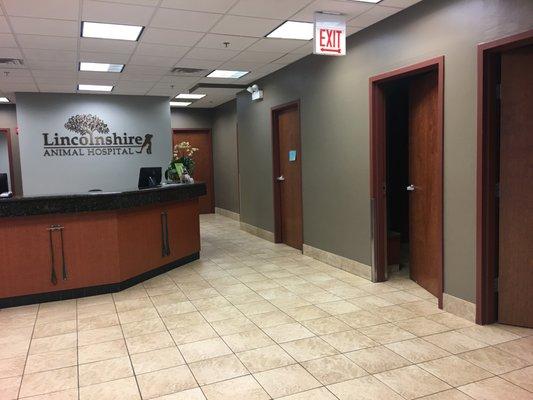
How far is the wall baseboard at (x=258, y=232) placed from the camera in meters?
7.60

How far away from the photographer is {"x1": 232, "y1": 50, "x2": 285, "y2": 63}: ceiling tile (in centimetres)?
579

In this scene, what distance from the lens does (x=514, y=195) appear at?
3441 mm

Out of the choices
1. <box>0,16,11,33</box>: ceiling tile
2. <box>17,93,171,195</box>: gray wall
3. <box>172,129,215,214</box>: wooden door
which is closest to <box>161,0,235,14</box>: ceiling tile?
<box>0,16,11,33</box>: ceiling tile

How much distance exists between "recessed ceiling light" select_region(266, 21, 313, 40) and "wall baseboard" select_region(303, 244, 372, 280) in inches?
106

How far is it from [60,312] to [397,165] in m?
5.00

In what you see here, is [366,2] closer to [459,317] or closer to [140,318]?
[459,317]

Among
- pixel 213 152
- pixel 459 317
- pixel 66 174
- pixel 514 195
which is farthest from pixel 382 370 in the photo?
pixel 213 152

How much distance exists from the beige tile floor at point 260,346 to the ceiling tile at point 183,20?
2.78 meters

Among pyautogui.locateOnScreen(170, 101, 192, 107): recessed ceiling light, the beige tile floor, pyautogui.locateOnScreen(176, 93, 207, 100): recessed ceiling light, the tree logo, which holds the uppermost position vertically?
pyautogui.locateOnScreen(170, 101, 192, 107): recessed ceiling light

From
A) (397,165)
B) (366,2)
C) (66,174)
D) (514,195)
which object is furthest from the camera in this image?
(66,174)

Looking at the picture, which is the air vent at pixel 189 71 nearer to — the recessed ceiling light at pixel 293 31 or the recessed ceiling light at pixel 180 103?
the recessed ceiling light at pixel 293 31

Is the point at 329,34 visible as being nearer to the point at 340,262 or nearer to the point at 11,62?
the point at 340,262

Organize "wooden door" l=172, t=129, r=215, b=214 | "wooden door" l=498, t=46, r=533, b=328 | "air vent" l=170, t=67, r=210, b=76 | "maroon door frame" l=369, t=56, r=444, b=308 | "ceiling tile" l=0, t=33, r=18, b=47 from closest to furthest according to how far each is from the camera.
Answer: "wooden door" l=498, t=46, r=533, b=328, "ceiling tile" l=0, t=33, r=18, b=47, "maroon door frame" l=369, t=56, r=444, b=308, "air vent" l=170, t=67, r=210, b=76, "wooden door" l=172, t=129, r=215, b=214

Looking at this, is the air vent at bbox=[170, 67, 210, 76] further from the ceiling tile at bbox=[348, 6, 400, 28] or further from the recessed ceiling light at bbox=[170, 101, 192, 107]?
the recessed ceiling light at bbox=[170, 101, 192, 107]
